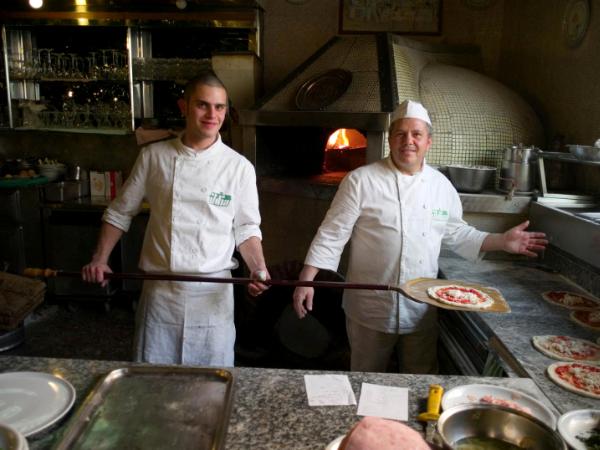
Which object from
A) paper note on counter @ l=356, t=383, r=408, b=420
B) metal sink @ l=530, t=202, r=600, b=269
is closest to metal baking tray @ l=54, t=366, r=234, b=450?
paper note on counter @ l=356, t=383, r=408, b=420

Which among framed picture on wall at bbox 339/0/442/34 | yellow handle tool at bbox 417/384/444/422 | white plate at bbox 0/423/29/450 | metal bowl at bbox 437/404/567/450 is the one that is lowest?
yellow handle tool at bbox 417/384/444/422

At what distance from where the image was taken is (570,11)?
12.0ft

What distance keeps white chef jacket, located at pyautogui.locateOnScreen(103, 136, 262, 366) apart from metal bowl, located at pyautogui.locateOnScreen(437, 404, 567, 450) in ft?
5.17

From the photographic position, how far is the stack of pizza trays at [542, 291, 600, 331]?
2213 mm

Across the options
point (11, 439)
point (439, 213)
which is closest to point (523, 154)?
point (439, 213)

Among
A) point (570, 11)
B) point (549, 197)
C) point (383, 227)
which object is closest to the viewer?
point (383, 227)

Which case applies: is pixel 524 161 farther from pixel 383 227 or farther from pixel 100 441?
pixel 100 441

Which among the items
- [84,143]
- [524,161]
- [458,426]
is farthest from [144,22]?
[458,426]

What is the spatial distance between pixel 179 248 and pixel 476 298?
4.59ft

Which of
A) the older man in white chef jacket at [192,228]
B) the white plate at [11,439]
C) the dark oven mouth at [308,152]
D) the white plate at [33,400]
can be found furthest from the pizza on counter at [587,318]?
the dark oven mouth at [308,152]

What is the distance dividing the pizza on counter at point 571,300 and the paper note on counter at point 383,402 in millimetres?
1293

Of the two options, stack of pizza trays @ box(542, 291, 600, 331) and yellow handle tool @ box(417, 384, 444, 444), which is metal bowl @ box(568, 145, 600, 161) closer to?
stack of pizza trays @ box(542, 291, 600, 331)

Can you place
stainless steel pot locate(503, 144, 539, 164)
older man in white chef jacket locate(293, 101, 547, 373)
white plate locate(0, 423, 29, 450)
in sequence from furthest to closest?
stainless steel pot locate(503, 144, 539, 164) < older man in white chef jacket locate(293, 101, 547, 373) < white plate locate(0, 423, 29, 450)

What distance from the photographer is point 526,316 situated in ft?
7.54
